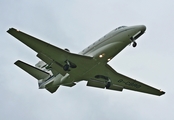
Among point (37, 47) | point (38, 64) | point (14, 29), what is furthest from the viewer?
point (38, 64)

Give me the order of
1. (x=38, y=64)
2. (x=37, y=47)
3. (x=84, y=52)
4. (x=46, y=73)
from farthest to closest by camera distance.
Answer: (x=38, y=64), (x=46, y=73), (x=84, y=52), (x=37, y=47)

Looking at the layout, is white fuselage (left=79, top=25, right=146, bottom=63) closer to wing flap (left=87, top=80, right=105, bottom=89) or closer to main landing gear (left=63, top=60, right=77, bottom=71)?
main landing gear (left=63, top=60, right=77, bottom=71)

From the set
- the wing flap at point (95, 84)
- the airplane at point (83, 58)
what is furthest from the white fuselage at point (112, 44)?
the wing flap at point (95, 84)

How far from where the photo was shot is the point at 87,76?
5069 centimetres

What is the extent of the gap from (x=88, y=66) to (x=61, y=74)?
4.49 m

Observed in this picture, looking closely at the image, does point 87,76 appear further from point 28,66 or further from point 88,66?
point 28,66

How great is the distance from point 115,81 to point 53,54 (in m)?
11.4

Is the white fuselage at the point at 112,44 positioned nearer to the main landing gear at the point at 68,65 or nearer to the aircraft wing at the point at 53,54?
the aircraft wing at the point at 53,54

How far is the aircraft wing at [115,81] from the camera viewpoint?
165 feet

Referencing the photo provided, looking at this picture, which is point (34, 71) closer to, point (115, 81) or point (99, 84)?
point (99, 84)

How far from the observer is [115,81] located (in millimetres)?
53344

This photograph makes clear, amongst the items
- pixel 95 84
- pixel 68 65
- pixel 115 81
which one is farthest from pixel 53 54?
pixel 115 81

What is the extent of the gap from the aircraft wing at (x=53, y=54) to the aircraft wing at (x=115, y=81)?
10.2 ft

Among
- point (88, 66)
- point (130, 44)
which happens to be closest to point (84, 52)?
point (88, 66)
